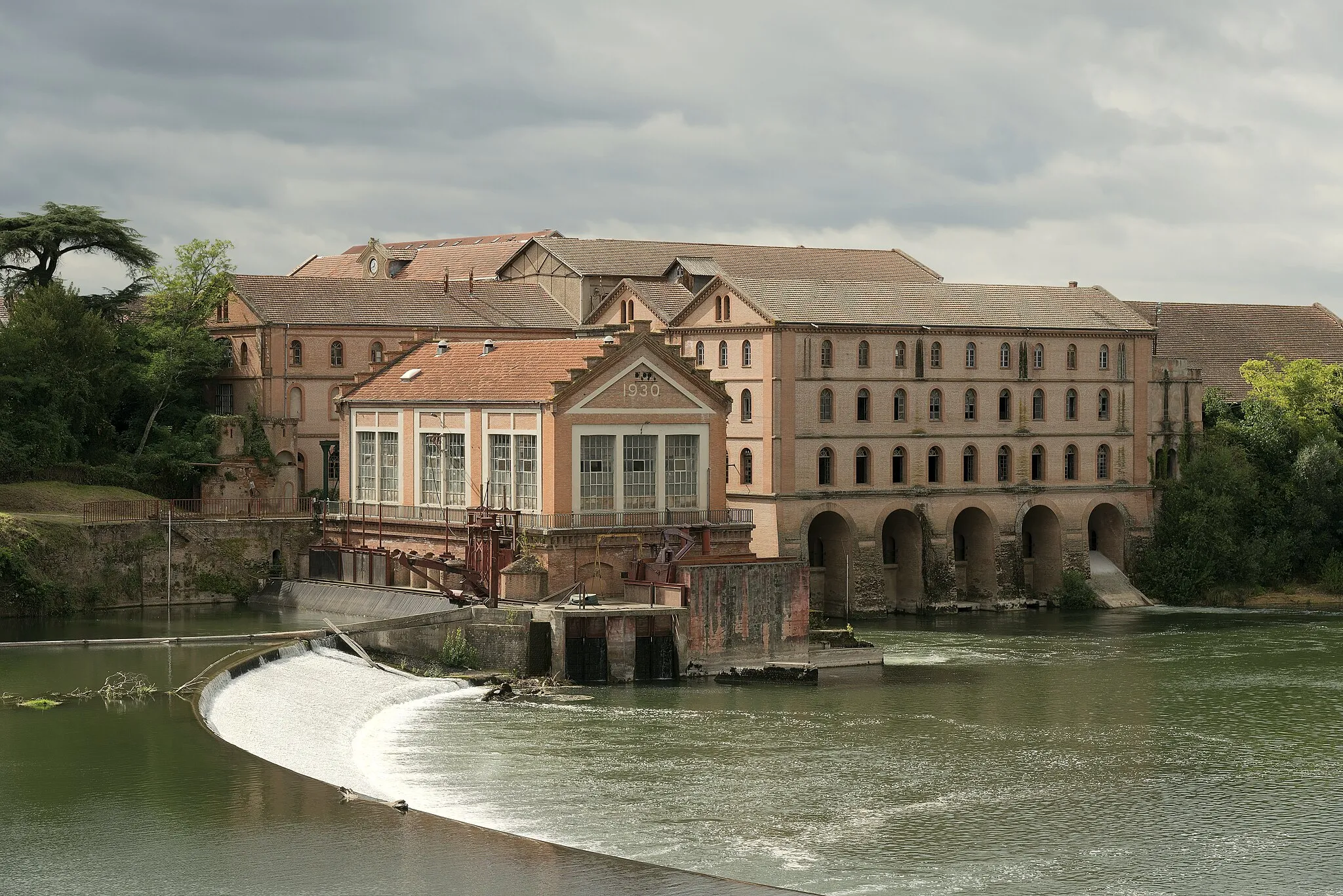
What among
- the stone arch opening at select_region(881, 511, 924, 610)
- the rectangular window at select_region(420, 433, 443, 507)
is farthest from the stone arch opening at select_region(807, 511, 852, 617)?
the rectangular window at select_region(420, 433, 443, 507)

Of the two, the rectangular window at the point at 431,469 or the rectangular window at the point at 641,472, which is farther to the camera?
the rectangular window at the point at 431,469

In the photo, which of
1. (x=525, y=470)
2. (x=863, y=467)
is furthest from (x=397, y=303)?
(x=525, y=470)

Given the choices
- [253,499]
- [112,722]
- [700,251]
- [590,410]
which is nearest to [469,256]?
[700,251]

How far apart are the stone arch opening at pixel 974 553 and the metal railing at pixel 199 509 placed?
2586cm

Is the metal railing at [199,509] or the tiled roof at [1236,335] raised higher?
the tiled roof at [1236,335]

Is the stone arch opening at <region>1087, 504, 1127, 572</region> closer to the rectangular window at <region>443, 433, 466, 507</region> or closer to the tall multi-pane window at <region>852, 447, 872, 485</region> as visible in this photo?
the tall multi-pane window at <region>852, 447, 872, 485</region>

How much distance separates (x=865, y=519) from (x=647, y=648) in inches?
914

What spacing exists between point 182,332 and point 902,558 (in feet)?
96.8

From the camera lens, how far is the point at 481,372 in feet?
217

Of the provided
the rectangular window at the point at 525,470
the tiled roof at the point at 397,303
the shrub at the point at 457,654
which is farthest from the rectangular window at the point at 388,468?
the shrub at the point at 457,654

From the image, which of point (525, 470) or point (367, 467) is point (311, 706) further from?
point (367, 467)

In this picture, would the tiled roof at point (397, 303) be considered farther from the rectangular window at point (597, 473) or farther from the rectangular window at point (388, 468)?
the rectangular window at point (597, 473)

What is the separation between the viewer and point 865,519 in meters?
77.8

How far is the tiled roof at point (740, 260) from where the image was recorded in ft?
301
